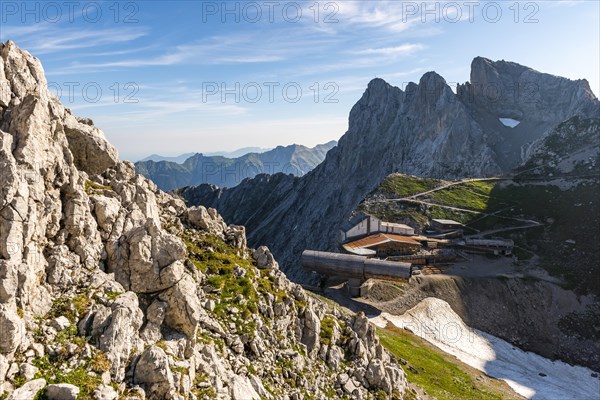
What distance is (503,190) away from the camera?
153375 millimetres

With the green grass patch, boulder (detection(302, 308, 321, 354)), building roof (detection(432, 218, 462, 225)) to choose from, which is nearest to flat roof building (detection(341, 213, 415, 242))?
building roof (detection(432, 218, 462, 225))

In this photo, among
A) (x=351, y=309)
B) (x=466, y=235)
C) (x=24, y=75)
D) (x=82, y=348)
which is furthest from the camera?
(x=466, y=235)

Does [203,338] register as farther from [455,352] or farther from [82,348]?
[455,352]

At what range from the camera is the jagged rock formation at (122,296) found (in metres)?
16.4

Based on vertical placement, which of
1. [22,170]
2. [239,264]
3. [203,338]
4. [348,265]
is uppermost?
[22,170]

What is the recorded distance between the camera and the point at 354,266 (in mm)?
70938

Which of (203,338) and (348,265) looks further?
(348,265)

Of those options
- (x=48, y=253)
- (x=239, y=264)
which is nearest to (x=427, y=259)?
(x=239, y=264)

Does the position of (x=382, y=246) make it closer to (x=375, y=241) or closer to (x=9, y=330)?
(x=375, y=241)

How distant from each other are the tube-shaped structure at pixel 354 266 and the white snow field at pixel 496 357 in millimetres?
6776

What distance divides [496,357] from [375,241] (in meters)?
32.2

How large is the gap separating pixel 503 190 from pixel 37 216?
160 m

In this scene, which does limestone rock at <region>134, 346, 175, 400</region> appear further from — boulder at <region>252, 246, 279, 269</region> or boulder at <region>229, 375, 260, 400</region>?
boulder at <region>252, 246, 279, 269</region>

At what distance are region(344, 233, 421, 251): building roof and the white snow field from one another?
56.1 ft
